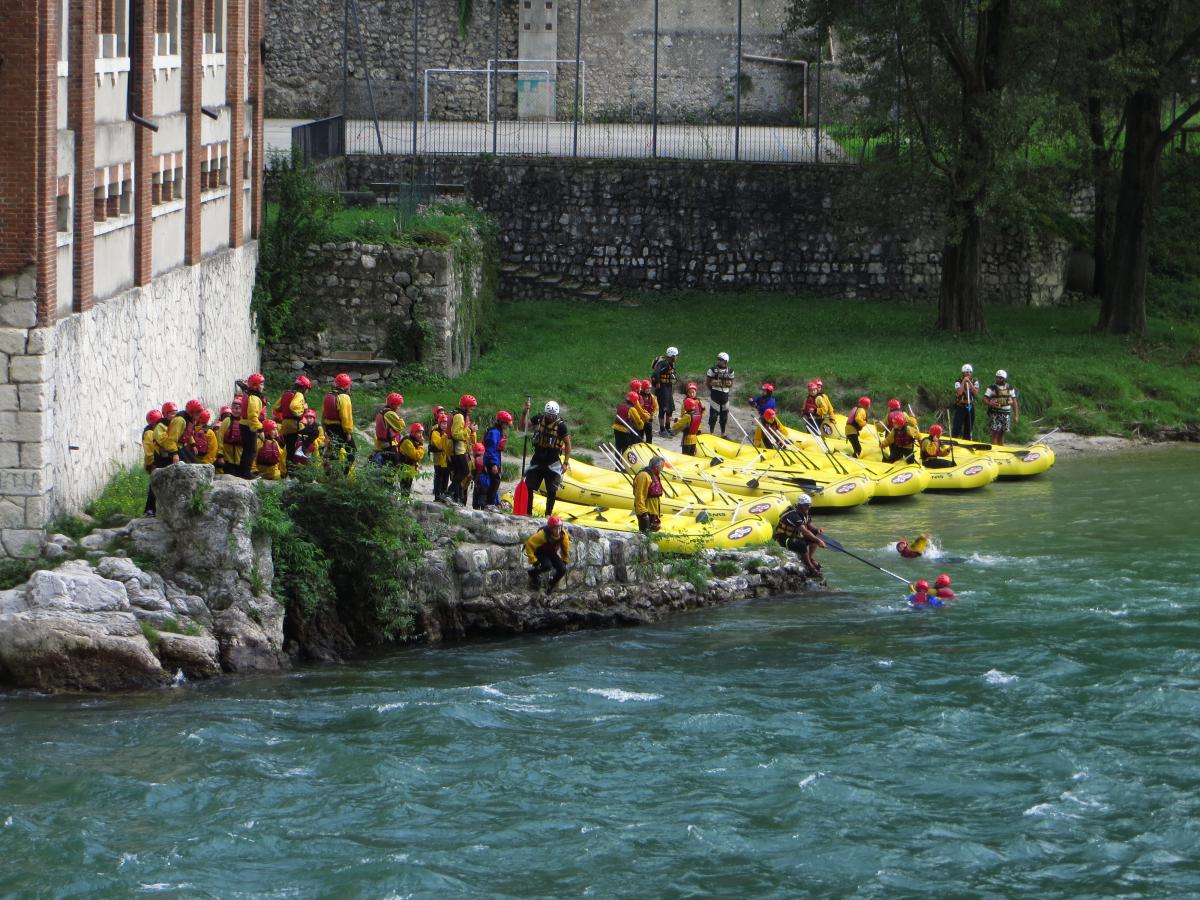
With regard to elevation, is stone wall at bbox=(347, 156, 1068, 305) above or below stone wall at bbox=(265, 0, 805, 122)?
below

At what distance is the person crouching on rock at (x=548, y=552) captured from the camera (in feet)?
73.4

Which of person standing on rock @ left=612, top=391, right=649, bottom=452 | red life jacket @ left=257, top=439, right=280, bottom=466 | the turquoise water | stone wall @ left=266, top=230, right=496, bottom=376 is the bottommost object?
the turquoise water

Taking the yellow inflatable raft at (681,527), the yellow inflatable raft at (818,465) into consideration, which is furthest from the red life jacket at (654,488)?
the yellow inflatable raft at (818,465)

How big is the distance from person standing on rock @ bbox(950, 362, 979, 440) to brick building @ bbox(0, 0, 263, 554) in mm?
12248

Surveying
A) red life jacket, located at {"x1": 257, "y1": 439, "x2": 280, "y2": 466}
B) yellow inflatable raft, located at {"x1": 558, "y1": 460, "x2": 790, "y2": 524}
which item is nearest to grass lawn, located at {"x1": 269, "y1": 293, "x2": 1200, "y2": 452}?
yellow inflatable raft, located at {"x1": 558, "y1": 460, "x2": 790, "y2": 524}

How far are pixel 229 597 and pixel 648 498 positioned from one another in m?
6.22

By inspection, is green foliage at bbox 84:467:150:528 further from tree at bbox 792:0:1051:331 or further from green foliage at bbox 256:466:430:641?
tree at bbox 792:0:1051:331

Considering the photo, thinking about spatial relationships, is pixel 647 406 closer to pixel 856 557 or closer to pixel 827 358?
pixel 856 557

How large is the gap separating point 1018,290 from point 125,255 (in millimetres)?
24398

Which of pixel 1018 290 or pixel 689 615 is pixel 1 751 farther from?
pixel 1018 290

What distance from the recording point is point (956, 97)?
37188mm

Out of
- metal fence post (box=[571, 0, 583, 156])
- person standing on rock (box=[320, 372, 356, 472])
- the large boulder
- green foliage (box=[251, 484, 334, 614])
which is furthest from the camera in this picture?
metal fence post (box=[571, 0, 583, 156])

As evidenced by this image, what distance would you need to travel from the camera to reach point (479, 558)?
72.6ft

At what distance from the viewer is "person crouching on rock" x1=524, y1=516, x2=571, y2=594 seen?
22375 mm
